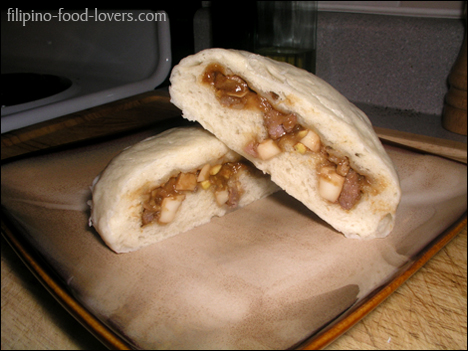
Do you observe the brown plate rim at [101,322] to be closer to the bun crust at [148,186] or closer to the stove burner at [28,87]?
the bun crust at [148,186]

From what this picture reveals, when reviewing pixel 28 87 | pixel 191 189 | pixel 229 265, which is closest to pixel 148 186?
pixel 191 189

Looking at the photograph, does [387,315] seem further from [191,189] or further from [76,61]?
[76,61]

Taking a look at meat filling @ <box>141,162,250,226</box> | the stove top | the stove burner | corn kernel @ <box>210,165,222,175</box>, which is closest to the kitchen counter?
meat filling @ <box>141,162,250,226</box>

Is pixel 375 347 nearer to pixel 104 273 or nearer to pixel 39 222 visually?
pixel 104 273

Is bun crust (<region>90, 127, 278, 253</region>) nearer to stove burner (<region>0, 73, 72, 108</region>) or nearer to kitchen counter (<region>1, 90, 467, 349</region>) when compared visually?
kitchen counter (<region>1, 90, 467, 349</region>)

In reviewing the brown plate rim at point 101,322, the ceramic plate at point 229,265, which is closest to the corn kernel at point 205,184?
the ceramic plate at point 229,265

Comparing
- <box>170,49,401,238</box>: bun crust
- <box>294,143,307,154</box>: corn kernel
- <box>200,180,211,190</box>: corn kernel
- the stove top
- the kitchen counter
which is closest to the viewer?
the kitchen counter
